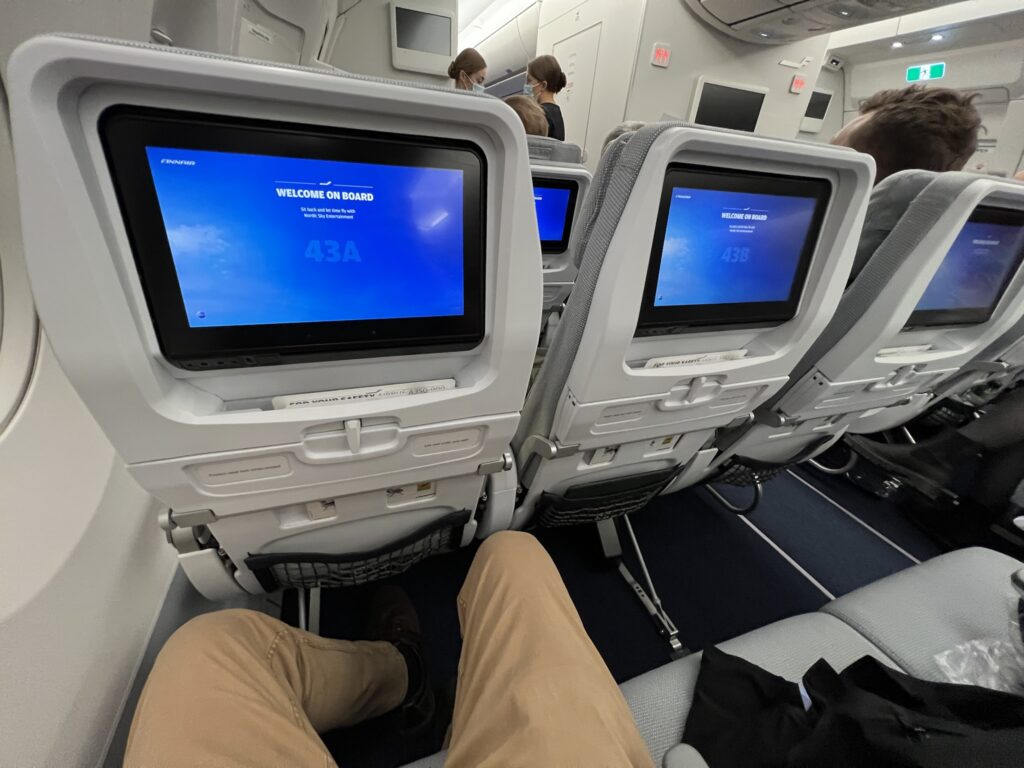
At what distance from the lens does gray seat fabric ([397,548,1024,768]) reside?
95 cm

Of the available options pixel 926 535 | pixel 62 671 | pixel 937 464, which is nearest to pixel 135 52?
pixel 62 671

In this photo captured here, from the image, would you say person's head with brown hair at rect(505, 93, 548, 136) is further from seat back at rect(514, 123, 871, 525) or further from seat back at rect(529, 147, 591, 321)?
seat back at rect(514, 123, 871, 525)

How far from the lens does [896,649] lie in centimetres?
112

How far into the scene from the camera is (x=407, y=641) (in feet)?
4.32

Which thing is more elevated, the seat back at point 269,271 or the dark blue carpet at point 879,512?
the seat back at point 269,271

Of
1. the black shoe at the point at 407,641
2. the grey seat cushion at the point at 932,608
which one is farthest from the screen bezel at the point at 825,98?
the black shoe at the point at 407,641

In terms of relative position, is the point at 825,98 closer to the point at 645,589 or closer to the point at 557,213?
the point at 557,213

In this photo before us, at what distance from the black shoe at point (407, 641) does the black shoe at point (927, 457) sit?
264 cm

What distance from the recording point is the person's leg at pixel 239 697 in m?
0.65

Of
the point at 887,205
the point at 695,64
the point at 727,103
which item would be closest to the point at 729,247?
the point at 887,205

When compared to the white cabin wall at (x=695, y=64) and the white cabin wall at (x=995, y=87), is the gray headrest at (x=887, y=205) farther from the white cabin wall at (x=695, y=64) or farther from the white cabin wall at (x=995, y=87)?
the white cabin wall at (x=995, y=87)

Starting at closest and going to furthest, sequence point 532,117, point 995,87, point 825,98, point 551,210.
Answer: point 551,210 → point 532,117 → point 995,87 → point 825,98

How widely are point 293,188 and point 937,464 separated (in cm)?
308

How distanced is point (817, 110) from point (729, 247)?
27.7ft
